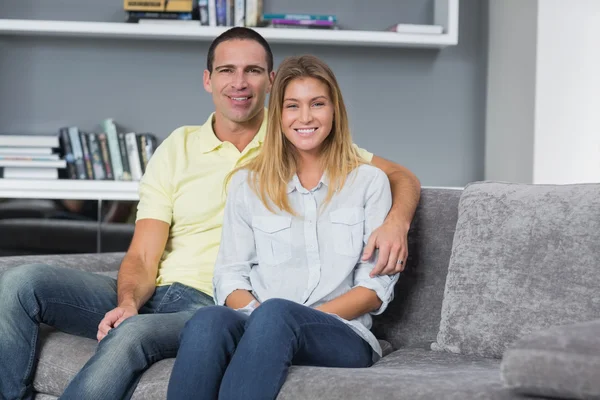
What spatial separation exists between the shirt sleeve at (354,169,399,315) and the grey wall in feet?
6.28

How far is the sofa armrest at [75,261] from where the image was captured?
7.55ft

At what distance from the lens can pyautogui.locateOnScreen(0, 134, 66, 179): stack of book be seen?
3461 mm

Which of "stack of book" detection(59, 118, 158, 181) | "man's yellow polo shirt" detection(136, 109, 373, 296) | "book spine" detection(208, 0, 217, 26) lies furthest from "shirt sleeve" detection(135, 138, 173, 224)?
"book spine" detection(208, 0, 217, 26)

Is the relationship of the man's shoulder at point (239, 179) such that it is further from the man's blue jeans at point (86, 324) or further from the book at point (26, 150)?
the book at point (26, 150)

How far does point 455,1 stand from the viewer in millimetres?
3561

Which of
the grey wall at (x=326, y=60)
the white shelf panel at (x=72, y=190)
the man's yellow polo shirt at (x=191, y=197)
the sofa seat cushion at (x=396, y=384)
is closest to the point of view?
the sofa seat cushion at (x=396, y=384)

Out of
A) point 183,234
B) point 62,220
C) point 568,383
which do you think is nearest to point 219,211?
point 183,234

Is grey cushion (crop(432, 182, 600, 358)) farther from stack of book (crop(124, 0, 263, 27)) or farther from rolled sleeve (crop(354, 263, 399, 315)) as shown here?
stack of book (crop(124, 0, 263, 27))

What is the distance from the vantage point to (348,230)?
6.42ft

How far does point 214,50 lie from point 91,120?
1.56m

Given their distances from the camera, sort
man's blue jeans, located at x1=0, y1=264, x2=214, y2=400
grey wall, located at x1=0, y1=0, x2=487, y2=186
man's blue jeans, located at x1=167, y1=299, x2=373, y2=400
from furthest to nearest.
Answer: grey wall, located at x1=0, y1=0, x2=487, y2=186 → man's blue jeans, located at x1=0, y1=264, x2=214, y2=400 → man's blue jeans, located at x1=167, y1=299, x2=373, y2=400

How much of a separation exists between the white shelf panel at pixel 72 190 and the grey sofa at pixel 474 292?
1.46m

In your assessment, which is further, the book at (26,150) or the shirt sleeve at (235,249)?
the book at (26,150)

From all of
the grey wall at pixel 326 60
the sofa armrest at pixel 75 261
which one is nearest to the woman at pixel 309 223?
the sofa armrest at pixel 75 261
